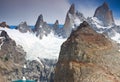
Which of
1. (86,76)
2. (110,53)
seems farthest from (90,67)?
(110,53)

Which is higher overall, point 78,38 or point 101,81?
point 78,38

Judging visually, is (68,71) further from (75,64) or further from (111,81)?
(111,81)

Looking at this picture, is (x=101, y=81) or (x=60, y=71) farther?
(x=60, y=71)

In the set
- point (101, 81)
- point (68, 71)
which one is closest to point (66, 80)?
point (68, 71)

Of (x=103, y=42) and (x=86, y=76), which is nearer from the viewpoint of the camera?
(x=86, y=76)

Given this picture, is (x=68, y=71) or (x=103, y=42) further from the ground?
(x=103, y=42)

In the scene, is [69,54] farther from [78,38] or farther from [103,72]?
[103,72]
